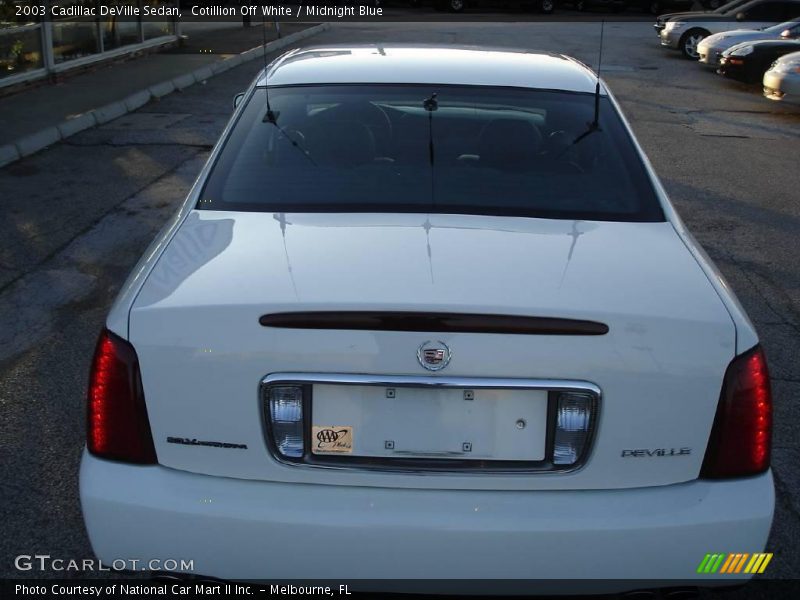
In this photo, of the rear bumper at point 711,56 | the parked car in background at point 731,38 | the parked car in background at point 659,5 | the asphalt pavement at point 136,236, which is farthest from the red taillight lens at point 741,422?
the parked car in background at point 659,5

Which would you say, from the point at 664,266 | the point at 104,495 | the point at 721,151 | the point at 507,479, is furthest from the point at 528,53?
the point at 721,151

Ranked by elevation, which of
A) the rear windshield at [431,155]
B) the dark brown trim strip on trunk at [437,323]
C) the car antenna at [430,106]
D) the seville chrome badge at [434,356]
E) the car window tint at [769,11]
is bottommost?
the car window tint at [769,11]

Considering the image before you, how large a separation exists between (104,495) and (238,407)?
410 millimetres

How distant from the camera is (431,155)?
3.43 m

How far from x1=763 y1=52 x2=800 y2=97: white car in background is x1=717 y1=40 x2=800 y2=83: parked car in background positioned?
8.44ft

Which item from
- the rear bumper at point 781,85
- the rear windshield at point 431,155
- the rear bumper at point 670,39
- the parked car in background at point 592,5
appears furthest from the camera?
the parked car in background at point 592,5

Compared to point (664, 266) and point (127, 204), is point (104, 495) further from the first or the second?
point (127, 204)

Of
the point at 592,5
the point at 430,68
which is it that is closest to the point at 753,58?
the point at 430,68

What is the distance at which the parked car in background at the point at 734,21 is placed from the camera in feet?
70.3

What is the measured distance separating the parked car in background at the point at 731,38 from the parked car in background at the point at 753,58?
138cm

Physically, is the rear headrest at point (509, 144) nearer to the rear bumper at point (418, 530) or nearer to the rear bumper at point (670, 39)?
the rear bumper at point (418, 530)

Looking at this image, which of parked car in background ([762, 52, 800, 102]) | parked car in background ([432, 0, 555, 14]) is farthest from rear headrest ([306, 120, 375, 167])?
parked car in background ([432, 0, 555, 14])

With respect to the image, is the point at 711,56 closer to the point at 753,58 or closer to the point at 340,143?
the point at 753,58

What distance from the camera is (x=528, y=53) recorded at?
14.2 ft
